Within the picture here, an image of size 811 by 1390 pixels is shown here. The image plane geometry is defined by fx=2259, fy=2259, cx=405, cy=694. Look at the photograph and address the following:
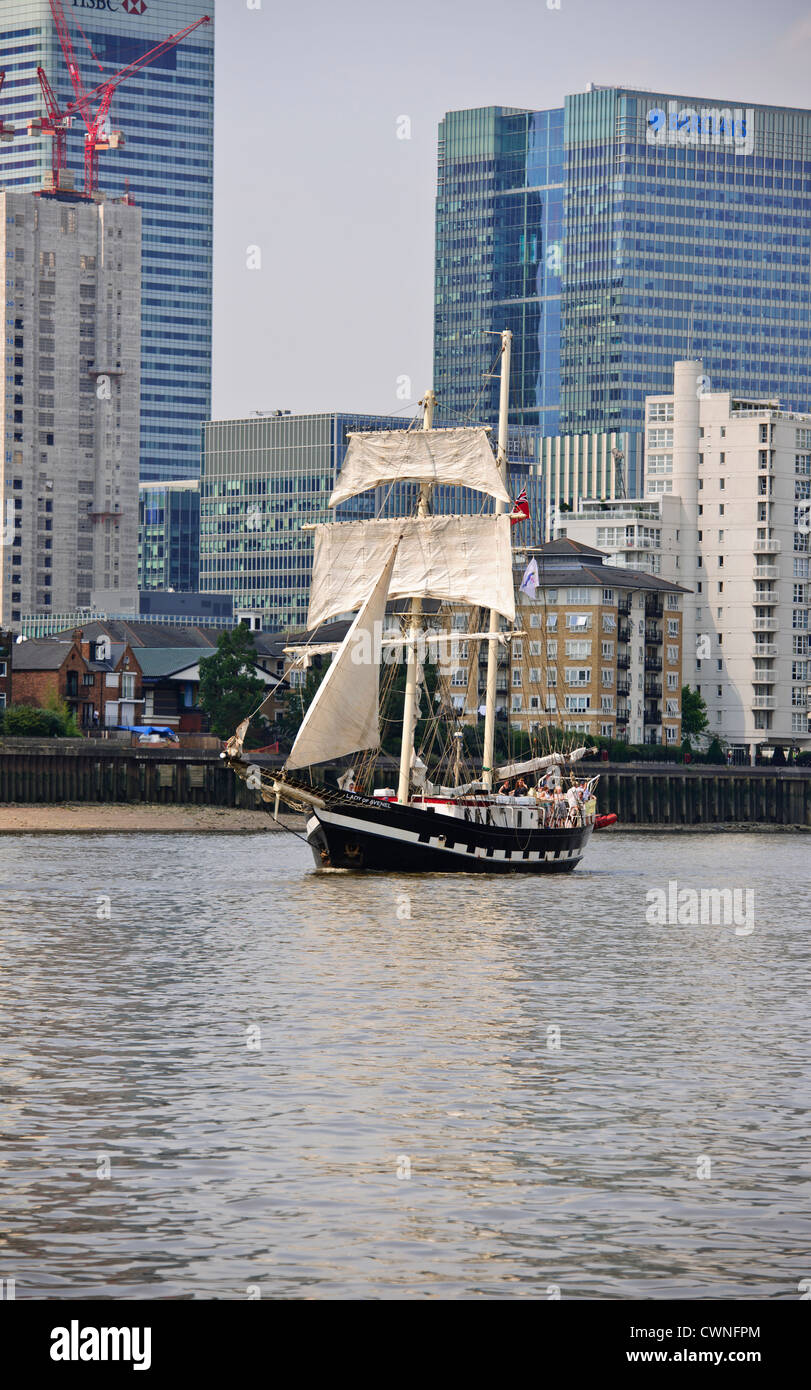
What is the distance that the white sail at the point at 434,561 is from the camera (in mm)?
110562

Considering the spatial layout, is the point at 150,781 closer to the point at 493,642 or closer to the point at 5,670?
the point at 5,670

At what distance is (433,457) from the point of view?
113m

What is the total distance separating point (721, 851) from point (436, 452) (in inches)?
1698

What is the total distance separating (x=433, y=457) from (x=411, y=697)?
14422 mm

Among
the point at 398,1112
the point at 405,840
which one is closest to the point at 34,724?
the point at 405,840

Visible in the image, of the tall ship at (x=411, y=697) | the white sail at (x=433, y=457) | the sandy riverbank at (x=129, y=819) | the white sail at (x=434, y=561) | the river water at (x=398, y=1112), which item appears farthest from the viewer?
the sandy riverbank at (x=129, y=819)

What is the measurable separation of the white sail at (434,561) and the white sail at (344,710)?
12497mm

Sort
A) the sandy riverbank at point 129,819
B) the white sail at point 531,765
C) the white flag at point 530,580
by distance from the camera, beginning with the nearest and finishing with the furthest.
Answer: the white sail at point 531,765
the white flag at point 530,580
the sandy riverbank at point 129,819

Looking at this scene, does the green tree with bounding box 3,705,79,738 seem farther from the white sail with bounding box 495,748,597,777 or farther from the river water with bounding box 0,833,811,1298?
the river water with bounding box 0,833,811,1298

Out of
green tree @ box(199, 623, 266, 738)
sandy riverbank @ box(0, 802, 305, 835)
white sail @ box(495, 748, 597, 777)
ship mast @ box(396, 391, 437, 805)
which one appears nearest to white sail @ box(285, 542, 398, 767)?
ship mast @ box(396, 391, 437, 805)

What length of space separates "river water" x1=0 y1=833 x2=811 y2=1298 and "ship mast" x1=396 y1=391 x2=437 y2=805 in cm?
3090

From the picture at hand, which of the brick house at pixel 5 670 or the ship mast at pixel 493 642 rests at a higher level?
the ship mast at pixel 493 642

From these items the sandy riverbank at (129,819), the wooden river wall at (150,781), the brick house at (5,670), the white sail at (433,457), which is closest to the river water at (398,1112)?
the white sail at (433,457)

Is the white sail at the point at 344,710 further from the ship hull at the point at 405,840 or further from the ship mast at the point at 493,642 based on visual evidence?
the ship mast at the point at 493,642
